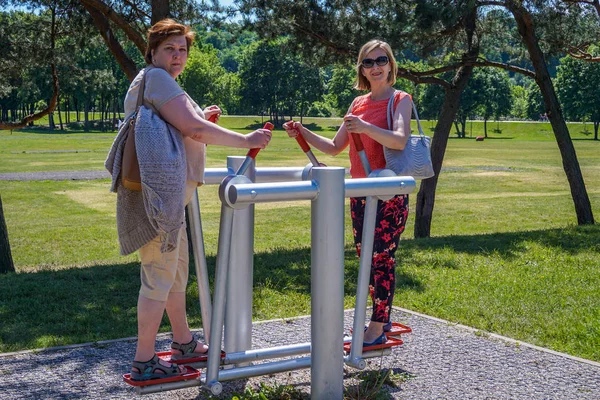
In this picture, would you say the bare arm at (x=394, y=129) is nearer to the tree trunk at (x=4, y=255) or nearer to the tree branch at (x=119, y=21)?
the tree branch at (x=119, y=21)

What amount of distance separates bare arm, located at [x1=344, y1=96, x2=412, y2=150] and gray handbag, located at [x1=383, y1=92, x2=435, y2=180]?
40 mm

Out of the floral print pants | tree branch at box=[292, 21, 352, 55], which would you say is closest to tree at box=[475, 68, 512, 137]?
tree branch at box=[292, 21, 352, 55]

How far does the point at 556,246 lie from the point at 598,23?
5804 millimetres

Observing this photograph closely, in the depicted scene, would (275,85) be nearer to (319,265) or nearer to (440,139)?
(440,139)

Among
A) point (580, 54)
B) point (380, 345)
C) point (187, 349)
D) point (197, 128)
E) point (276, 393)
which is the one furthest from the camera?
point (580, 54)

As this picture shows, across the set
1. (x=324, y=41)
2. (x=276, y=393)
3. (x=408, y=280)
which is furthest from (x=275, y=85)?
(x=276, y=393)

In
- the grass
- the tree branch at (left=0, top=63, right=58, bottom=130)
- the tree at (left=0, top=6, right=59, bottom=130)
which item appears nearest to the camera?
the grass

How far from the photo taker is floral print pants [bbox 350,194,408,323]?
4375 millimetres

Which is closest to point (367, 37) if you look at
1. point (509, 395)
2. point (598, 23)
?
point (598, 23)

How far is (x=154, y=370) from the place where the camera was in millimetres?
3746

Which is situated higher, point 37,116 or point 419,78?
point 419,78

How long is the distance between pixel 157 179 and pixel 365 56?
59.3 inches

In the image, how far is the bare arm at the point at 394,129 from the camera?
407 centimetres

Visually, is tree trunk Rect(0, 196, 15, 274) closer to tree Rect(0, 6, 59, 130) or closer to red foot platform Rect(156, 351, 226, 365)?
tree Rect(0, 6, 59, 130)
